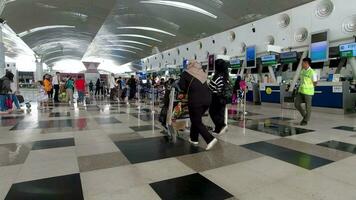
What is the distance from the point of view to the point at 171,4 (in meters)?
15.1

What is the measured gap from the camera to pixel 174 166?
10.6ft

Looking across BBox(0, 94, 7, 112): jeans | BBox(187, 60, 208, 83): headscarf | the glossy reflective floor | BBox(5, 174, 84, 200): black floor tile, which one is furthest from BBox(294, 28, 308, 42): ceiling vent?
BBox(0, 94, 7, 112): jeans

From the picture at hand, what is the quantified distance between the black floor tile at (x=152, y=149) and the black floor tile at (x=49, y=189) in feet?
3.06

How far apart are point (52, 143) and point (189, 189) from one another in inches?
121

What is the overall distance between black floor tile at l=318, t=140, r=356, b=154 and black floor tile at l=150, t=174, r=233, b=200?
2656mm

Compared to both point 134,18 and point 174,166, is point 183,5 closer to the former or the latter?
point 134,18

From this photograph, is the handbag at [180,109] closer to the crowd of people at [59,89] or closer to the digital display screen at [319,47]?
the digital display screen at [319,47]

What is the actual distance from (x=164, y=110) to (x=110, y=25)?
17.3 metres

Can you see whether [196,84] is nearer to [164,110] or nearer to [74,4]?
[164,110]

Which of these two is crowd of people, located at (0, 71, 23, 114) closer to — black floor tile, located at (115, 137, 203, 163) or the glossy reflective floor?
the glossy reflective floor

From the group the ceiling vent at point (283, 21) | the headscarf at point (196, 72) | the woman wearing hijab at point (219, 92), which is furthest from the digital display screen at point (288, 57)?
the headscarf at point (196, 72)

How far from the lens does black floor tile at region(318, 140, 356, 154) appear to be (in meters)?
3.98

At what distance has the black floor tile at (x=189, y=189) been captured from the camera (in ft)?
7.79

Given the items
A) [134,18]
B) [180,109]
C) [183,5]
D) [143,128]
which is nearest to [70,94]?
[134,18]
